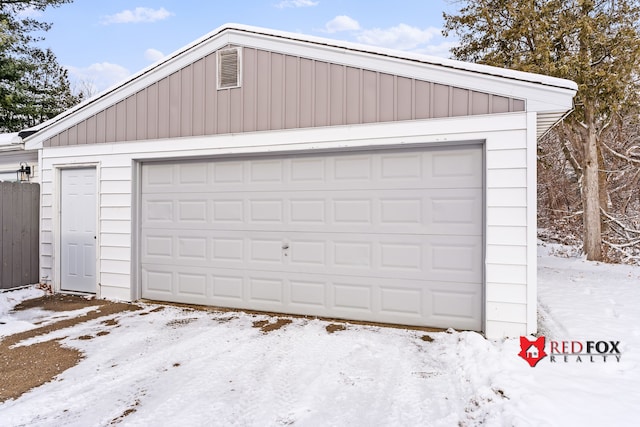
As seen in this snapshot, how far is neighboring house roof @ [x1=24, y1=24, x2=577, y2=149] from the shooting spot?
4.06 m

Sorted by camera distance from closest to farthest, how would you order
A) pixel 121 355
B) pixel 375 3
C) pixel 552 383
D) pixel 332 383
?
pixel 552 383 → pixel 332 383 → pixel 121 355 → pixel 375 3

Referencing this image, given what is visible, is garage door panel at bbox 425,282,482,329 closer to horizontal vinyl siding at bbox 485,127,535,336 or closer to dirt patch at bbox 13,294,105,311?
horizontal vinyl siding at bbox 485,127,535,336

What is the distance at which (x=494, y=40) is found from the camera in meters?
9.36

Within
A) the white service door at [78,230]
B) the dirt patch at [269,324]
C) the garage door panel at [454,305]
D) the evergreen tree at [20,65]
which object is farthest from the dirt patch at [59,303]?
the evergreen tree at [20,65]

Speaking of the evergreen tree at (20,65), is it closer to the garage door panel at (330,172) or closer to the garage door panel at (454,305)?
the garage door panel at (330,172)

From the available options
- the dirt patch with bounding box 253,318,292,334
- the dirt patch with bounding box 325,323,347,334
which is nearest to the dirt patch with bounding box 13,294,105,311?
the dirt patch with bounding box 253,318,292,334

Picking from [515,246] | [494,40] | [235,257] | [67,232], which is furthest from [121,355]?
[494,40]

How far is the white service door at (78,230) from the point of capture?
6227 millimetres

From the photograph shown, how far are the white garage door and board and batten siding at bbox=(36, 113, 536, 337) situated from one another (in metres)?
0.19

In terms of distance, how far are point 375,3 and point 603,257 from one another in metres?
9.53

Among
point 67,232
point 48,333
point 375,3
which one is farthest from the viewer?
point 375,3

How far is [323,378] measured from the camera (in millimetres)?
3256

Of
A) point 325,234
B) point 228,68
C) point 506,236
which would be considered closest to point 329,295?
point 325,234

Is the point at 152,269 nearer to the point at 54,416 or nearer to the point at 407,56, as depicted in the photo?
the point at 54,416
